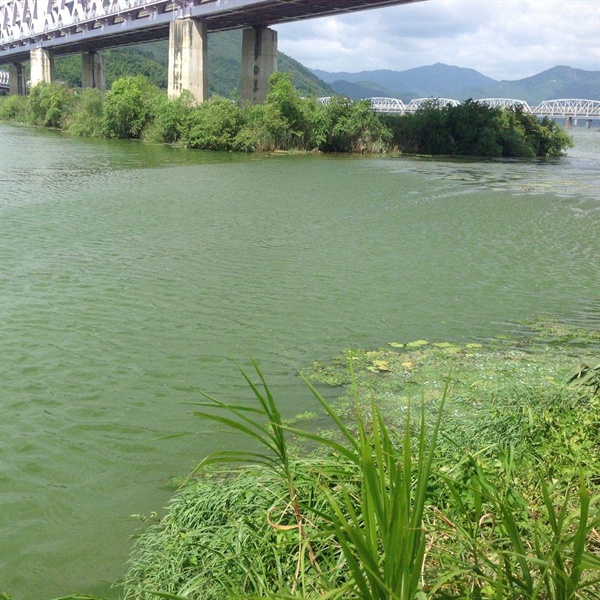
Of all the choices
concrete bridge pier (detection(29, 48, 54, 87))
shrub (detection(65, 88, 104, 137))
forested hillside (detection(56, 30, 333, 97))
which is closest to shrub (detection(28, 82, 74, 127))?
shrub (detection(65, 88, 104, 137))

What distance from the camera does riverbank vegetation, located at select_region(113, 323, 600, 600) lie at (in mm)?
1869

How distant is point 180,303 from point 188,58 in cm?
4036

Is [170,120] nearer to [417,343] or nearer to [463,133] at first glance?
[463,133]

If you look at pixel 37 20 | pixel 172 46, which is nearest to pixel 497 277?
pixel 172 46

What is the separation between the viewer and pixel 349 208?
16.2m

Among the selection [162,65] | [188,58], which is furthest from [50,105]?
[162,65]

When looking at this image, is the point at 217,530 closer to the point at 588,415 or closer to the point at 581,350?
the point at 588,415

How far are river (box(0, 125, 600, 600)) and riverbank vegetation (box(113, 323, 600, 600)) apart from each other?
479mm

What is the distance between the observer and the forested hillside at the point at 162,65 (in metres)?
100

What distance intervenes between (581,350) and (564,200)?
1371 cm

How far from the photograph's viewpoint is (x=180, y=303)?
26.5ft

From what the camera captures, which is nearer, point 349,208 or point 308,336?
point 308,336

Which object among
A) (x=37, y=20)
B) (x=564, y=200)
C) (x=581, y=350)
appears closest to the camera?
(x=581, y=350)

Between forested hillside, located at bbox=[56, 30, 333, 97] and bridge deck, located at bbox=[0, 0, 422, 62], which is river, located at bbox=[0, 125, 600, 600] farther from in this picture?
forested hillside, located at bbox=[56, 30, 333, 97]
